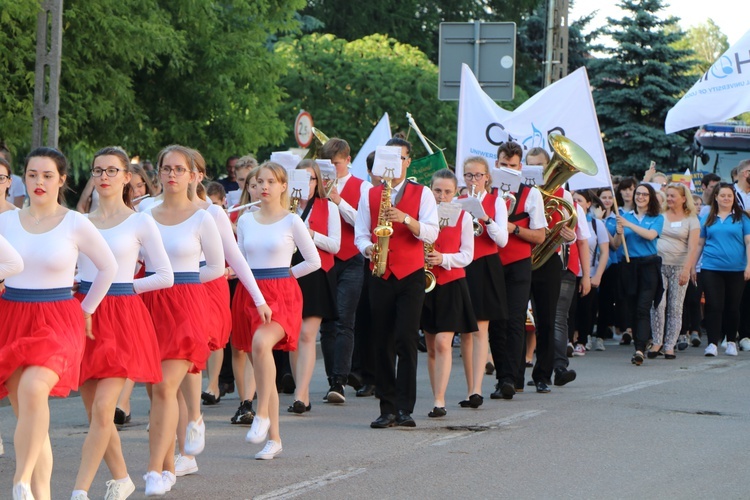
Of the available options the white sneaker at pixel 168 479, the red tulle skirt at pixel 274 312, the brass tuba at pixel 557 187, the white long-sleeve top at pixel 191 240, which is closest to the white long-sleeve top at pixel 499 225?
the brass tuba at pixel 557 187

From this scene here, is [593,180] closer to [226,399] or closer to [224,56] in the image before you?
[226,399]

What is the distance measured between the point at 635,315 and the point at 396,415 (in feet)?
20.4

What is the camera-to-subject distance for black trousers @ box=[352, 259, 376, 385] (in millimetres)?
11750

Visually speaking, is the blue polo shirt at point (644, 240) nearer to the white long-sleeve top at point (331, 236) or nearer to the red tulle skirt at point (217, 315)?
the white long-sleeve top at point (331, 236)

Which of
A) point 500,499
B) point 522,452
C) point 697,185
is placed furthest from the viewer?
point 697,185

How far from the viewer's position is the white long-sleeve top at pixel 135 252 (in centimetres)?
684

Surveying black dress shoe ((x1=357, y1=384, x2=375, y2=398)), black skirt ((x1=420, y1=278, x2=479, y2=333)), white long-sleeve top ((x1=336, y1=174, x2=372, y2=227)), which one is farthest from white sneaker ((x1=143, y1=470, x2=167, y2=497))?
black dress shoe ((x1=357, y1=384, x2=375, y2=398))

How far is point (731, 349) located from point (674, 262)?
3.87ft

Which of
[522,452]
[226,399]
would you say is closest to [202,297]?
[522,452]

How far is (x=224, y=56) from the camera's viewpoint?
22828 millimetres

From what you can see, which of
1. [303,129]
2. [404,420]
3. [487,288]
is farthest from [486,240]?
[303,129]

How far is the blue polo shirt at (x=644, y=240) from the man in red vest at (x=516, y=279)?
4.52 m

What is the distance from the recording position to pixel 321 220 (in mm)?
10781

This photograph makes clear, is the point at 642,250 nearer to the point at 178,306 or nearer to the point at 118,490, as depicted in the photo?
the point at 178,306
